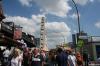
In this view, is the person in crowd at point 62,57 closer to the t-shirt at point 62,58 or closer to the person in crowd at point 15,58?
the t-shirt at point 62,58

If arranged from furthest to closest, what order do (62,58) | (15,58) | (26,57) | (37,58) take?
(26,57)
(37,58)
(62,58)
(15,58)

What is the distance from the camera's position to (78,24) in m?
31.6

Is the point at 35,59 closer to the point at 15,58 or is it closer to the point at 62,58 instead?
the point at 62,58

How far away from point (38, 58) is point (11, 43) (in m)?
10.9

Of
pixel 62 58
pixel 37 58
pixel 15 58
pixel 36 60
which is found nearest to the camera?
pixel 15 58

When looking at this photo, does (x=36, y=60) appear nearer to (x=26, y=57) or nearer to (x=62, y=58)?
(x=26, y=57)

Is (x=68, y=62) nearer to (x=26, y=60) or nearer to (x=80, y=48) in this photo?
(x=26, y=60)

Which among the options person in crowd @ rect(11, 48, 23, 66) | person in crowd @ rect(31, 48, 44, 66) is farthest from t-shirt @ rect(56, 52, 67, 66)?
person in crowd @ rect(11, 48, 23, 66)

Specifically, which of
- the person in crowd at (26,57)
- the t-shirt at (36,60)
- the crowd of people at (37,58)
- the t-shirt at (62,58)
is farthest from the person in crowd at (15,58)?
the person in crowd at (26,57)

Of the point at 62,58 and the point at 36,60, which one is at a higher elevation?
the point at 62,58

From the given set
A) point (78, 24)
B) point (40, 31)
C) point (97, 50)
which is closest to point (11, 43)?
point (78, 24)

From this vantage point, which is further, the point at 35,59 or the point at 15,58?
the point at 35,59

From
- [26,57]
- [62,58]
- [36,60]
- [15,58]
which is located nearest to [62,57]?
[62,58]

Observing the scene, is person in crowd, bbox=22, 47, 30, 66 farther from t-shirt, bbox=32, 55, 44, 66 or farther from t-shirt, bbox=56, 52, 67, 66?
t-shirt, bbox=56, 52, 67, 66
